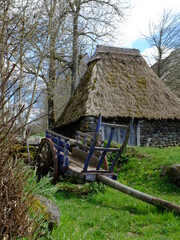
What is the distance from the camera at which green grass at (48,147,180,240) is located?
3.82m

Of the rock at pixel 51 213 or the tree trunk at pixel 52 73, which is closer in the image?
the rock at pixel 51 213

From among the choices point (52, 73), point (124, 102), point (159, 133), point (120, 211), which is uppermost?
point (52, 73)

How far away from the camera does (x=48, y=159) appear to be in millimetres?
6805

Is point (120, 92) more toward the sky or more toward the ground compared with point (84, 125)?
more toward the sky

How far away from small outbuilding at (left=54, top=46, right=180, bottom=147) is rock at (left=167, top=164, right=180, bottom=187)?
17.6 feet

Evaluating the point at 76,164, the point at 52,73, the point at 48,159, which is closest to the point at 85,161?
the point at 76,164

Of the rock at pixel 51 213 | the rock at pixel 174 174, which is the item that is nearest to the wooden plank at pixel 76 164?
the rock at pixel 174 174

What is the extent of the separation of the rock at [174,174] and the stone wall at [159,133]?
6390 millimetres

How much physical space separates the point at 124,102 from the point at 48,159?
22.2ft

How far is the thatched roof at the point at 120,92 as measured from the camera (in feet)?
39.8

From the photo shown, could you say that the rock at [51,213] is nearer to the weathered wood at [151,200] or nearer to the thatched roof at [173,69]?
the weathered wood at [151,200]

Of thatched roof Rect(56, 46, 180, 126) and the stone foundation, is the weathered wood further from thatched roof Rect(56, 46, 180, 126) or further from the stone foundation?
the stone foundation

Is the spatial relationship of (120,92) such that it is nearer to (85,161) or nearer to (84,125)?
(84,125)

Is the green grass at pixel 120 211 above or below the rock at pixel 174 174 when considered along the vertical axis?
below
